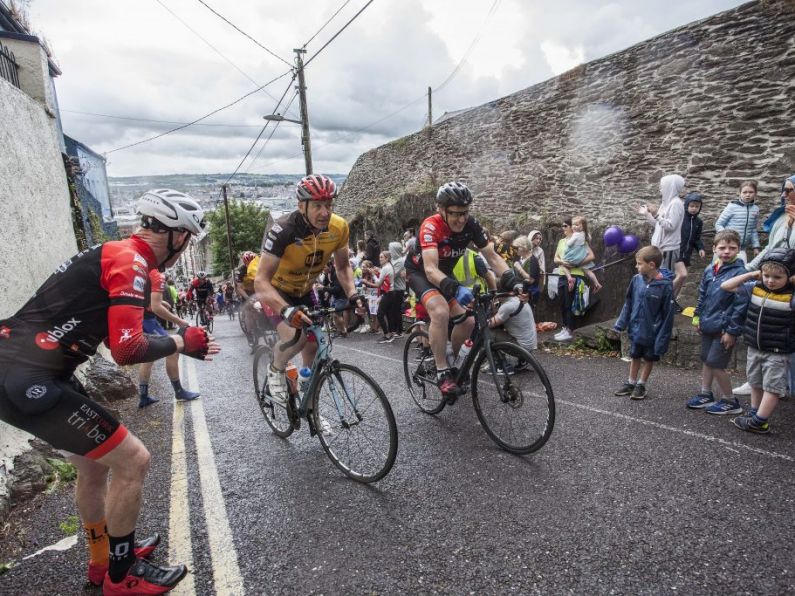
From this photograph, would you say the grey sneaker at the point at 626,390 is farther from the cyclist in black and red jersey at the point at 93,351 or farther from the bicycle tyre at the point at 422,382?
the cyclist in black and red jersey at the point at 93,351

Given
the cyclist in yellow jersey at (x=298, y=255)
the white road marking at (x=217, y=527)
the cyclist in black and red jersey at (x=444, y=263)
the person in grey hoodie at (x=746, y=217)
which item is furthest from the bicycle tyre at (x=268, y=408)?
the person in grey hoodie at (x=746, y=217)

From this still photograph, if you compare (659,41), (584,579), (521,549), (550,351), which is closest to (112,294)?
(521,549)

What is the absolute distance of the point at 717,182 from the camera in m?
8.79

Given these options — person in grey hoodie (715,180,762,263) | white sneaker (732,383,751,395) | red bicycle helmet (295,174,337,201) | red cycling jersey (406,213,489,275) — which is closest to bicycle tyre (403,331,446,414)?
red cycling jersey (406,213,489,275)

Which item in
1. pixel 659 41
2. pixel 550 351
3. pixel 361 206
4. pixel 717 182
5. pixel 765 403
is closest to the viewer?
pixel 765 403

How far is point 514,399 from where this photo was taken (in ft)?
12.4

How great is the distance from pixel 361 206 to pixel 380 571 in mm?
20271

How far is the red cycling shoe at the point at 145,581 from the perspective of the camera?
2391mm

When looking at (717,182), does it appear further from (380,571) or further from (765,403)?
(380,571)

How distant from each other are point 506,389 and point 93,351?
9.86ft

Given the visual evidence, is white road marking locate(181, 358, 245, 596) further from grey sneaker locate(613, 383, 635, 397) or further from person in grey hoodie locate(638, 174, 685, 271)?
person in grey hoodie locate(638, 174, 685, 271)

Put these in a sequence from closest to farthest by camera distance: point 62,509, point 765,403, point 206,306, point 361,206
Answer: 1. point 62,509
2. point 765,403
3. point 206,306
4. point 361,206

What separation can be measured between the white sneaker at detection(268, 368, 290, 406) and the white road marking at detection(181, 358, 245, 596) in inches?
31.1

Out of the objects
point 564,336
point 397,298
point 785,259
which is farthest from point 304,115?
point 785,259
